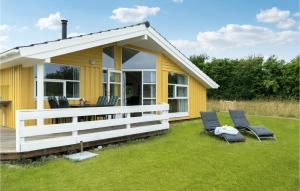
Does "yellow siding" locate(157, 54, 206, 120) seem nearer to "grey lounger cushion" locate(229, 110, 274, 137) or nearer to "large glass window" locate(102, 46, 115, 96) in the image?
"large glass window" locate(102, 46, 115, 96)

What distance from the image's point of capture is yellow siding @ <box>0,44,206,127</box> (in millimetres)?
8852

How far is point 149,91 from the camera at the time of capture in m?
12.5

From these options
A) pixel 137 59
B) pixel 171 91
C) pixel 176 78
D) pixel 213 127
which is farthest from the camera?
pixel 176 78

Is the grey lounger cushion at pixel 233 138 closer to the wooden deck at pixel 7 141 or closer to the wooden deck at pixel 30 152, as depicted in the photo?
the wooden deck at pixel 30 152

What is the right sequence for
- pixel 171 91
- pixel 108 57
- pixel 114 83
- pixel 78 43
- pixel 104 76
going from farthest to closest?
1. pixel 171 91
2. pixel 114 83
3. pixel 108 57
4. pixel 104 76
5. pixel 78 43

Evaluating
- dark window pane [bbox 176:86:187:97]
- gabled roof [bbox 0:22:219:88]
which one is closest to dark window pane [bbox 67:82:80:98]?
→ gabled roof [bbox 0:22:219:88]

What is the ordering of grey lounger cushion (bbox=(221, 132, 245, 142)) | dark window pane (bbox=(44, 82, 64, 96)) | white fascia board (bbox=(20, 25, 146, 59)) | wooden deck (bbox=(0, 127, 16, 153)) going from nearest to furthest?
1. wooden deck (bbox=(0, 127, 16, 153))
2. white fascia board (bbox=(20, 25, 146, 59))
3. dark window pane (bbox=(44, 82, 64, 96))
4. grey lounger cushion (bbox=(221, 132, 245, 142))

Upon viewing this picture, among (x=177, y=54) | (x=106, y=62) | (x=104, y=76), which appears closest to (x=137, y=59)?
(x=106, y=62)

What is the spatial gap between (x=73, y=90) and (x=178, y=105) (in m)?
5.74

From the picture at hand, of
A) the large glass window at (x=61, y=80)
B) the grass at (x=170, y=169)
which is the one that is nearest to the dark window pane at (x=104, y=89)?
the large glass window at (x=61, y=80)

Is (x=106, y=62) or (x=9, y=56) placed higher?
(x=106, y=62)

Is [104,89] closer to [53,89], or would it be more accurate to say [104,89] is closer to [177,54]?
[53,89]

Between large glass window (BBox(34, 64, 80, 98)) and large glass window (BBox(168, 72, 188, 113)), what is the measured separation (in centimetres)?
487

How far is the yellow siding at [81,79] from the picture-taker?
8.85 meters
